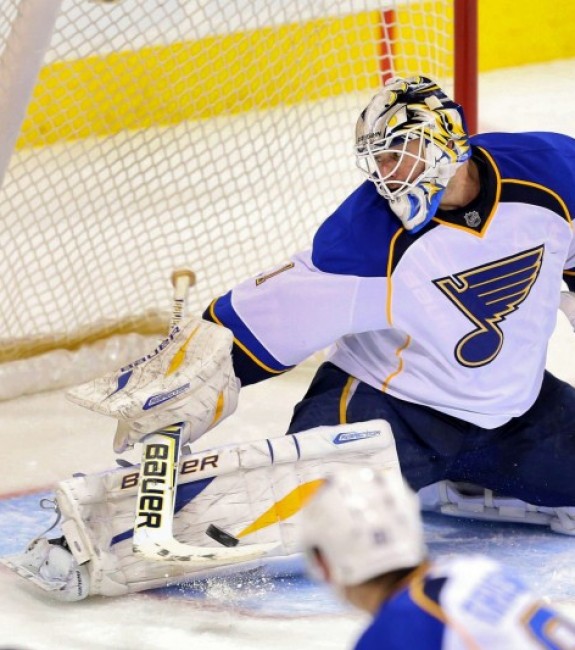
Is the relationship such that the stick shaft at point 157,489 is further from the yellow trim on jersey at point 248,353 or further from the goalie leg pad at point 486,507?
the goalie leg pad at point 486,507

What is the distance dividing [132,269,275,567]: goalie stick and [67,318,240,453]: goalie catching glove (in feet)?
0.23

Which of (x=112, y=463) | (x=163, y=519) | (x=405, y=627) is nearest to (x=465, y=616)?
(x=405, y=627)

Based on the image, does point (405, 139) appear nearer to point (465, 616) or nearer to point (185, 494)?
point (185, 494)

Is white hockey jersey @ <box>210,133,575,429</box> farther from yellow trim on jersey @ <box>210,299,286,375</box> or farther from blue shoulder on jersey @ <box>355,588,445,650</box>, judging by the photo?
blue shoulder on jersey @ <box>355,588,445,650</box>

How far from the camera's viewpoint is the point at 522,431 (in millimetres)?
2904

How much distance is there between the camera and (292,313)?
2.81 m

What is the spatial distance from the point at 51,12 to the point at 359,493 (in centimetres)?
158

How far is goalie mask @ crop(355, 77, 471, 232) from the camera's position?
105 inches

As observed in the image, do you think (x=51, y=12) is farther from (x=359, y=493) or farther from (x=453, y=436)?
(x=359, y=493)

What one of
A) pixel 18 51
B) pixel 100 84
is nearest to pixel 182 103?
pixel 100 84

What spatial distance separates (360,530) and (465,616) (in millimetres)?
143

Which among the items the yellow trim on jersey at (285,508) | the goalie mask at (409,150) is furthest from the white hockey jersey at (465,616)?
the goalie mask at (409,150)

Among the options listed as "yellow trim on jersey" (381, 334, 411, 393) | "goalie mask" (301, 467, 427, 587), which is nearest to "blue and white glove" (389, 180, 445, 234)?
"yellow trim on jersey" (381, 334, 411, 393)

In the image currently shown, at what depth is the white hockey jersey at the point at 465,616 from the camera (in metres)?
1.39
